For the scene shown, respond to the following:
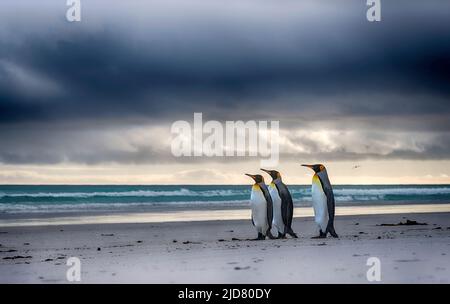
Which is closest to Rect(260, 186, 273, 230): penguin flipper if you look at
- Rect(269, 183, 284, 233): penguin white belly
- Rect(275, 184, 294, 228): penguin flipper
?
Rect(269, 183, 284, 233): penguin white belly

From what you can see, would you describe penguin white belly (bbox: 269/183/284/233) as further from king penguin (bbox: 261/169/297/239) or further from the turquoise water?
the turquoise water

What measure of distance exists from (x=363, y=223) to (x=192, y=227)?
470 centimetres

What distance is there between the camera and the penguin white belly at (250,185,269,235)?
15.8m

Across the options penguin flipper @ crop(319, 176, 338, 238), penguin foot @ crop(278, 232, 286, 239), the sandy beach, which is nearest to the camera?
the sandy beach

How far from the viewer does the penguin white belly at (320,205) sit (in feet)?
51.8

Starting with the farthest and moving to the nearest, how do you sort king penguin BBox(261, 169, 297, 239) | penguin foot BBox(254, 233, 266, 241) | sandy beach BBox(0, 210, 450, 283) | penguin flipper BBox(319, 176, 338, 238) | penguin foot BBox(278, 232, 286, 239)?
king penguin BBox(261, 169, 297, 239)
penguin flipper BBox(319, 176, 338, 238)
penguin foot BBox(278, 232, 286, 239)
penguin foot BBox(254, 233, 266, 241)
sandy beach BBox(0, 210, 450, 283)

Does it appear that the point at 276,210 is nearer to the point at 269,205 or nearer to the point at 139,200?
the point at 269,205

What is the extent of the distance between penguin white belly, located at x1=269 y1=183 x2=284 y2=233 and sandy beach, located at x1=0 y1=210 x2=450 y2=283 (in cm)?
56

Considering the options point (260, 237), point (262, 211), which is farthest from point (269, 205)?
point (260, 237)

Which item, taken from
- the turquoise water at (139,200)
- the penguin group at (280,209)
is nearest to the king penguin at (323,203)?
the penguin group at (280,209)

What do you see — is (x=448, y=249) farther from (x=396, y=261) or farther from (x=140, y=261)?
(x=140, y=261)
